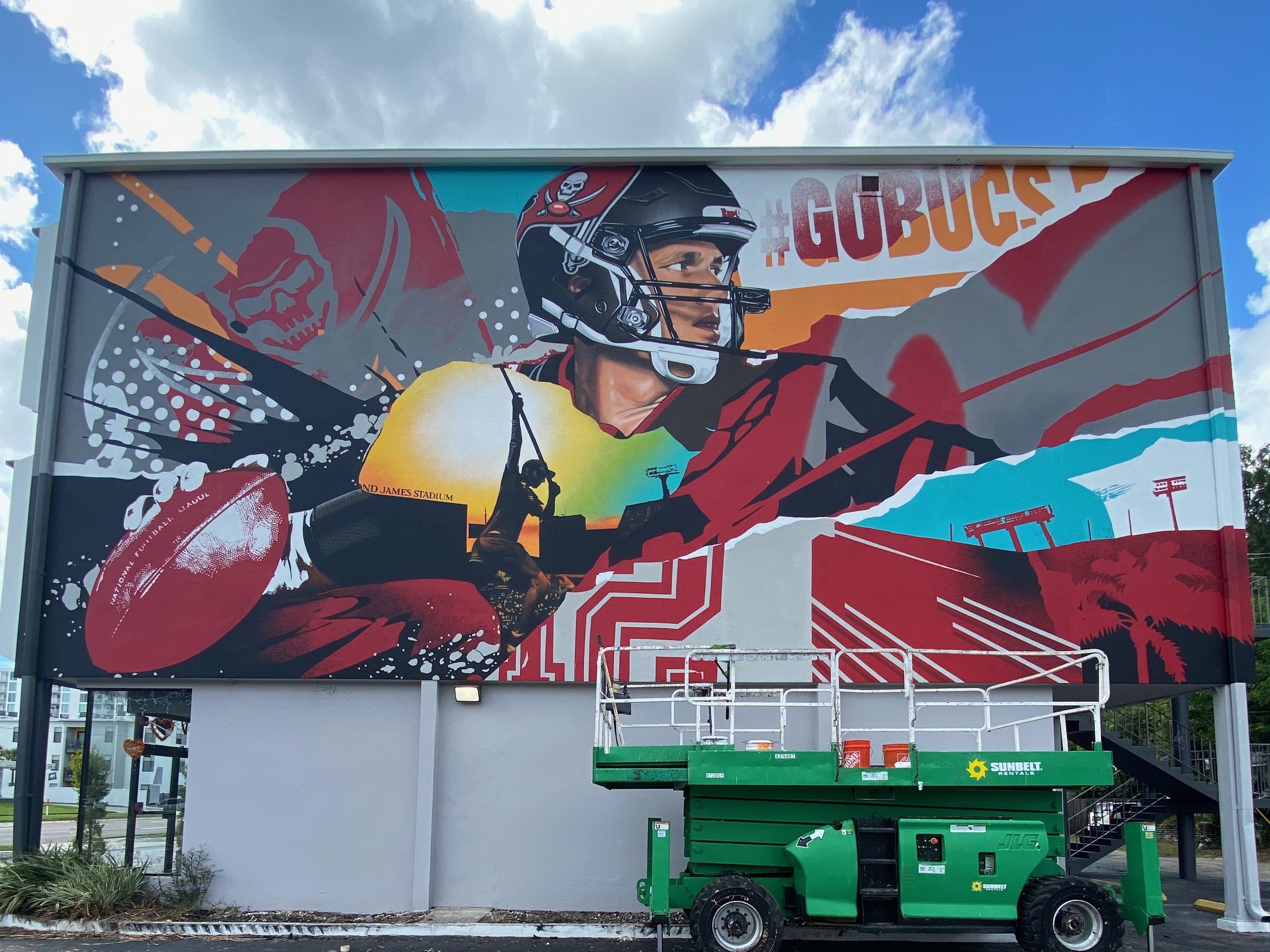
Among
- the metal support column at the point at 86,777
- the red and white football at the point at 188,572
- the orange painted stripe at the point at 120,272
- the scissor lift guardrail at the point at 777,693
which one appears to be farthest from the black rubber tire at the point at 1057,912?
the orange painted stripe at the point at 120,272

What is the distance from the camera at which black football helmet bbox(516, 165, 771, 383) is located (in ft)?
49.0

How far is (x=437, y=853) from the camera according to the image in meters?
13.7

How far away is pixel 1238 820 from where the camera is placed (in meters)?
13.3

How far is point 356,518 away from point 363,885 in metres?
4.84

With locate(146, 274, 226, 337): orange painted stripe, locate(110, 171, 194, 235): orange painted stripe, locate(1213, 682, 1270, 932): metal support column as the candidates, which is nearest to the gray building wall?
locate(146, 274, 226, 337): orange painted stripe

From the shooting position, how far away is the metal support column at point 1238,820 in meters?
13.2

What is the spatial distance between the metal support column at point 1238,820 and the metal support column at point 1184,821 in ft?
13.4

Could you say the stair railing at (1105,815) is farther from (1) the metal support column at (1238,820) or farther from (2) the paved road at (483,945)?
(2) the paved road at (483,945)

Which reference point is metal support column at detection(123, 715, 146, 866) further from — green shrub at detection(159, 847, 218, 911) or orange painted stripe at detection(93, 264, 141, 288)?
orange painted stripe at detection(93, 264, 141, 288)

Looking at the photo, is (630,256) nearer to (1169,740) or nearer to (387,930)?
(387,930)

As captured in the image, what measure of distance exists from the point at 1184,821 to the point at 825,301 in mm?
11302

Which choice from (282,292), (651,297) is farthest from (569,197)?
(282,292)

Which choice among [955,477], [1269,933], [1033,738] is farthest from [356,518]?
[1269,933]

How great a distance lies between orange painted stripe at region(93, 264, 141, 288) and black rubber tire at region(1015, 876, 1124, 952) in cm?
1428
